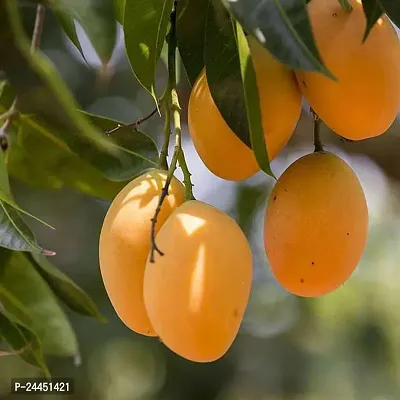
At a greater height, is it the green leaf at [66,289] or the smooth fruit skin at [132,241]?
the smooth fruit skin at [132,241]

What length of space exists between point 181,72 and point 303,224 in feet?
1.01

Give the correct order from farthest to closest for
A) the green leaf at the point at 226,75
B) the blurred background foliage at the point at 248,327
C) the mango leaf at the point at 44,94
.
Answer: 1. the blurred background foliage at the point at 248,327
2. the green leaf at the point at 226,75
3. the mango leaf at the point at 44,94

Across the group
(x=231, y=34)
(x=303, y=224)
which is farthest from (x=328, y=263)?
(x=231, y=34)

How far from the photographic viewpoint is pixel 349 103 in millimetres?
470

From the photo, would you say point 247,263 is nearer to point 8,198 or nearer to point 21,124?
point 8,198

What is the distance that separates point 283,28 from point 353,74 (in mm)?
77

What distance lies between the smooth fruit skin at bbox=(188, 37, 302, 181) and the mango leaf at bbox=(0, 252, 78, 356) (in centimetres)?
27

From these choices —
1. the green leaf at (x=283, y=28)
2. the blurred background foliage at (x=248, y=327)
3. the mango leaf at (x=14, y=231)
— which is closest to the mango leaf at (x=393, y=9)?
the green leaf at (x=283, y=28)

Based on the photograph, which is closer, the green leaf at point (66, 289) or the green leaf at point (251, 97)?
the green leaf at point (251, 97)

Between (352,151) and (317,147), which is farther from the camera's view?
(352,151)

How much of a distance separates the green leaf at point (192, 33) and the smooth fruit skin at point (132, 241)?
0.10 meters

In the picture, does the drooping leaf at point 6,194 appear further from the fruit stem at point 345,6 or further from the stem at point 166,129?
the fruit stem at point 345,6

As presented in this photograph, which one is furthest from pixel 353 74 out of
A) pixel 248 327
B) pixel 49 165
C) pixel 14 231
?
pixel 248 327

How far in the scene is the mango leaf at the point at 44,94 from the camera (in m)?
0.37
